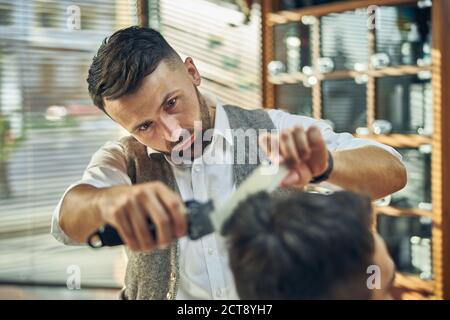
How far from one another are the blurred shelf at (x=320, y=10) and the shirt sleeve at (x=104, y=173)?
4.99ft

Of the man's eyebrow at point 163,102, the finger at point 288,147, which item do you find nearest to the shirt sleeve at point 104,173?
the man's eyebrow at point 163,102

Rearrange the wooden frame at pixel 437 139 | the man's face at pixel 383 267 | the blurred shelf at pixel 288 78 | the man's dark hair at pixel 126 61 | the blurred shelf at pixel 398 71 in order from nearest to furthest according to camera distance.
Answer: the man's face at pixel 383 267 < the man's dark hair at pixel 126 61 < the wooden frame at pixel 437 139 < the blurred shelf at pixel 398 71 < the blurred shelf at pixel 288 78

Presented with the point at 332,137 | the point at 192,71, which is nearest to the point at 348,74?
the point at 332,137

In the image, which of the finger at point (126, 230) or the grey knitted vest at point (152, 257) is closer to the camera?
the finger at point (126, 230)

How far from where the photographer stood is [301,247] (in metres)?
0.94

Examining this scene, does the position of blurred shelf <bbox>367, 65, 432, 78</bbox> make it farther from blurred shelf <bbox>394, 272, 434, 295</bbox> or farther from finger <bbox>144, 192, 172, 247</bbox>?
finger <bbox>144, 192, 172, 247</bbox>

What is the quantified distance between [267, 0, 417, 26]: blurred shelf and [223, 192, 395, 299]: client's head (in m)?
1.78

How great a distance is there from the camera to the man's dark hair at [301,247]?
94 cm

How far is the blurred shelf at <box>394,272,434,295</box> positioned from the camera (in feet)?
8.23

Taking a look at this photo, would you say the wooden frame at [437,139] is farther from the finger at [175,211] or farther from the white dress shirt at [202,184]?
the finger at [175,211]

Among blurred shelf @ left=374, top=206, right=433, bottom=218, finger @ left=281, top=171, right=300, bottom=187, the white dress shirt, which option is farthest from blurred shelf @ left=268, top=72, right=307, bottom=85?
finger @ left=281, top=171, right=300, bottom=187

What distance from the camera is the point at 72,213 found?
1393 mm

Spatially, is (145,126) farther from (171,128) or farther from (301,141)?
(301,141)
